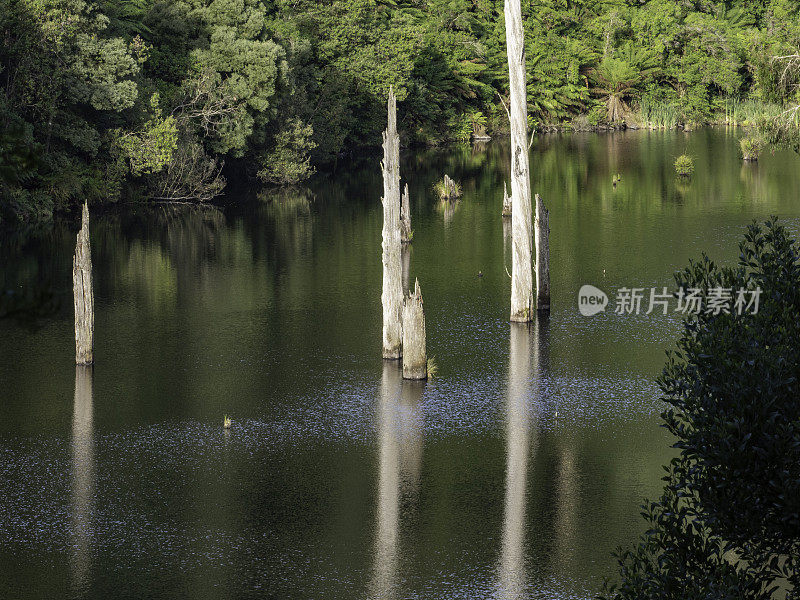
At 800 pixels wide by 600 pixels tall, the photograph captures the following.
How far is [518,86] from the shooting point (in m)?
32.1

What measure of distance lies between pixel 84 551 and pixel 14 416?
7432 mm

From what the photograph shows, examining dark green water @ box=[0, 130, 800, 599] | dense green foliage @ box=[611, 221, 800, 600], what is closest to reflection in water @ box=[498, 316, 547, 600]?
dark green water @ box=[0, 130, 800, 599]

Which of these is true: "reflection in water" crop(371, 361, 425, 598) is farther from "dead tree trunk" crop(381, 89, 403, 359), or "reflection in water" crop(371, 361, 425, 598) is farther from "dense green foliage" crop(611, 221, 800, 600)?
"dense green foliage" crop(611, 221, 800, 600)

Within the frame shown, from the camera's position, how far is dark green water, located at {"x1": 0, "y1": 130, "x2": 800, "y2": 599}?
710 inches

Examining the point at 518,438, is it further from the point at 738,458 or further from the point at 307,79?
the point at 307,79

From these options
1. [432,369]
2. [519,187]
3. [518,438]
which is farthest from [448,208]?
[518,438]

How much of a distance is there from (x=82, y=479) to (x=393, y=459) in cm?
579

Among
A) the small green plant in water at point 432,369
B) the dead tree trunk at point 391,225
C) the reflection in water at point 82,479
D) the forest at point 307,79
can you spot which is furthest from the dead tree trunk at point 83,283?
the small green plant in water at point 432,369

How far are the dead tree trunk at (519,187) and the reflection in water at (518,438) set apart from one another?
830 mm

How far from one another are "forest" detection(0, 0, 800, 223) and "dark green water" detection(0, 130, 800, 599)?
578cm

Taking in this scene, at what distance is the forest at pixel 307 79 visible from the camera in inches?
1961

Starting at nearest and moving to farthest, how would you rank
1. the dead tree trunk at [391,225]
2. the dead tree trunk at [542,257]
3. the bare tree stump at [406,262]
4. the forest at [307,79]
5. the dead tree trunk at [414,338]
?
1. the dead tree trunk at [414,338]
2. the dead tree trunk at [391,225]
3. the dead tree trunk at [542,257]
4. the bare tree stump at [406,262]
5. the forest at [307,79]

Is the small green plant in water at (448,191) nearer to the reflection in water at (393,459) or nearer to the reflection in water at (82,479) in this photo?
the reflection in water at (393,459)

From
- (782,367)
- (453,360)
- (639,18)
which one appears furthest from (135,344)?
(639,18)
